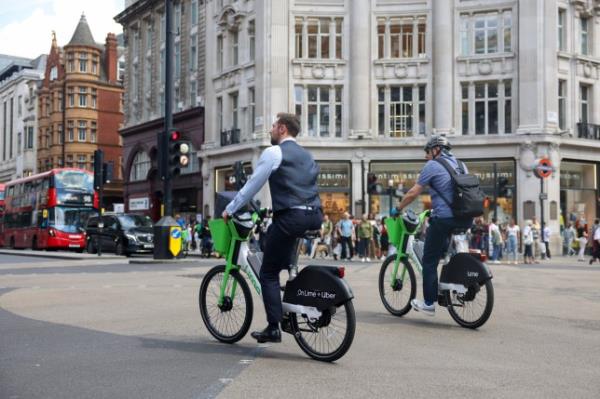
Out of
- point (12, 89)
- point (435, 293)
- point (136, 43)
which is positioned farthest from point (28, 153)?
point (435, 293)

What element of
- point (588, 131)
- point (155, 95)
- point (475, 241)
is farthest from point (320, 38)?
point (155, 95)

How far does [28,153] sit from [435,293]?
74089 millimetres

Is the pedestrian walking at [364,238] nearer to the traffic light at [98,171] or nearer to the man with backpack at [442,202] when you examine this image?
the traffic light at [98,171]

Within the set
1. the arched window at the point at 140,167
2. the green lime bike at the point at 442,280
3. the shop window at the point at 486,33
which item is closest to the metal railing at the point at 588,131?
the shop window at the point at 486,33

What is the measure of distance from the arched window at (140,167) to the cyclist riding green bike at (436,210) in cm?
4362

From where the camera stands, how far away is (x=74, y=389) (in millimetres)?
4816

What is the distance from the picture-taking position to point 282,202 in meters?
5.89

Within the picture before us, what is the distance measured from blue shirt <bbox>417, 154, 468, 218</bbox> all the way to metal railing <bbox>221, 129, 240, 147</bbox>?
108 ft

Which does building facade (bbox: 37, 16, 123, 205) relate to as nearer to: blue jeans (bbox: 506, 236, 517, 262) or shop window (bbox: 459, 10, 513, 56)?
shop window (bbox: 459, 10, 513, 56)

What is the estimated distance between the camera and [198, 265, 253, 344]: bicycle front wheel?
6434mm

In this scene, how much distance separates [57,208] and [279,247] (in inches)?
1294

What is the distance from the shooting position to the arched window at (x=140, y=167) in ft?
166

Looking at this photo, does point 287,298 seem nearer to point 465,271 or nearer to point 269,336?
point 269,336

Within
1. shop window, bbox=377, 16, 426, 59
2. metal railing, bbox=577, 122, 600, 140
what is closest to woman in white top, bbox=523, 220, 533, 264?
metal railing, bbox=577, 122, 600, 140
